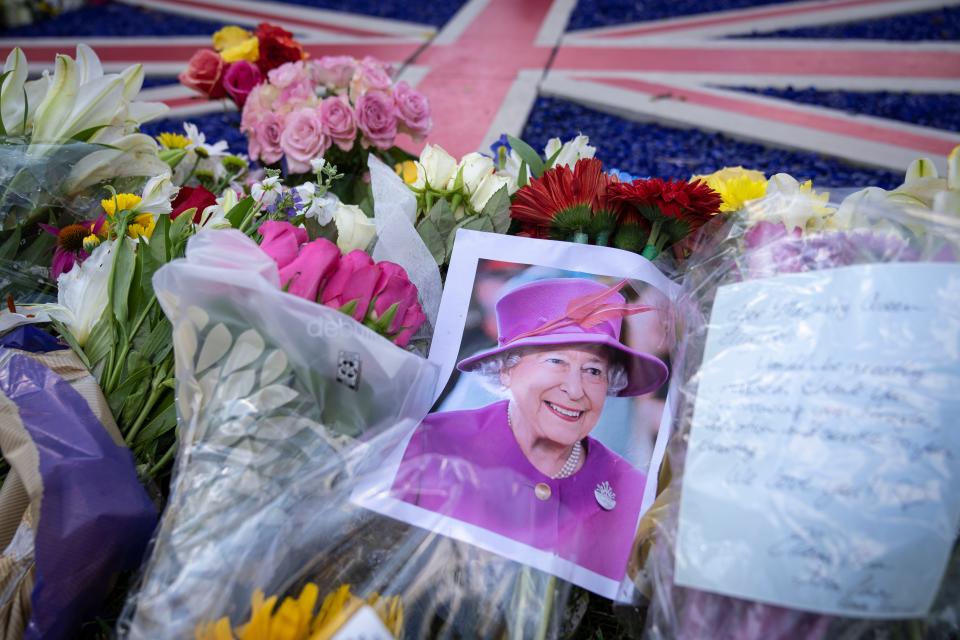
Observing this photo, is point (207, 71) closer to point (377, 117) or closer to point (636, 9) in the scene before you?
point (377, 117)

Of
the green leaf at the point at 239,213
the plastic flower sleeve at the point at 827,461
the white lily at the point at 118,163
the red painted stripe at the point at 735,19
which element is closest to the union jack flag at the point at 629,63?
the red painted stripe at the point at 735,19

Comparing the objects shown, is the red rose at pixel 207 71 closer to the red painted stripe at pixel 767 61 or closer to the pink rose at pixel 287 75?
the pink rose at pixel 287 75

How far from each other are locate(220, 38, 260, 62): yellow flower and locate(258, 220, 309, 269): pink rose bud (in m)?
0.78

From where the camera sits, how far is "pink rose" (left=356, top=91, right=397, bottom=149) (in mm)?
1216

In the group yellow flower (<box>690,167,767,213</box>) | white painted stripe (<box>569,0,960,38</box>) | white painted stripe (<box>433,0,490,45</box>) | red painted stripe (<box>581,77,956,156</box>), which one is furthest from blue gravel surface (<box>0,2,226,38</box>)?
yellow flower (<box>690,167,767,213</box>)

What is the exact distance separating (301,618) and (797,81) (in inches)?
119

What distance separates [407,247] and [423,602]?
1.30 ft

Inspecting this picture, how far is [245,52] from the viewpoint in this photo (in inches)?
54.7

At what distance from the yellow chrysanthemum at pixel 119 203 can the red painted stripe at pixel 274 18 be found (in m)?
3.10

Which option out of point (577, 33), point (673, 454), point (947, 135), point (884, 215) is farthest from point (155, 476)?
point (577, 33)

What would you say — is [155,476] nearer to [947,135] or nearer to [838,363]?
[838,363]

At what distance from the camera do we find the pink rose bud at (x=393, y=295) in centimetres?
72

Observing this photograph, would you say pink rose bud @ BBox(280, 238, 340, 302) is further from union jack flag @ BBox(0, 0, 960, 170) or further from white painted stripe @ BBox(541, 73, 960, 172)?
white painted stripe @ BBox(541, 73, 960, 172)

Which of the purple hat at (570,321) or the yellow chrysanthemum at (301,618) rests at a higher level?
the purple hat at (570,321)
